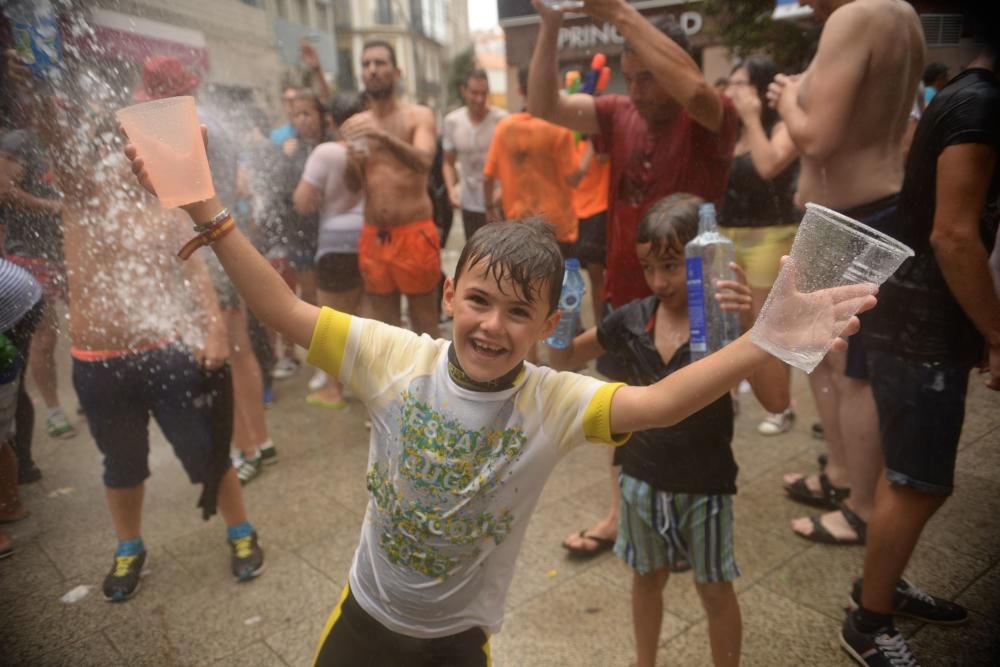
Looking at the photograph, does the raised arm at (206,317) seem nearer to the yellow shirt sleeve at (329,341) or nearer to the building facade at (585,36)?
the yellow shirt sleeve at (329,341)

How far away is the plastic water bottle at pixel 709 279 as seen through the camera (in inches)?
65.2

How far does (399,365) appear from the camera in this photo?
1.48 metres

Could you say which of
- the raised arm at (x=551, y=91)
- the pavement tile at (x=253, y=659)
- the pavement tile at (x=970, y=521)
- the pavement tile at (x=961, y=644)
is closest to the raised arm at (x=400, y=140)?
the raised arm at (x=551, y=91)

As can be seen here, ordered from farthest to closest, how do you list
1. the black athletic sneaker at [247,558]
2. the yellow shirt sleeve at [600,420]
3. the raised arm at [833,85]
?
1. the black athletic sneaker at [247,558]
2. the raised arm at [833,85]
3. the yellow shirt sleeve at [600,420]

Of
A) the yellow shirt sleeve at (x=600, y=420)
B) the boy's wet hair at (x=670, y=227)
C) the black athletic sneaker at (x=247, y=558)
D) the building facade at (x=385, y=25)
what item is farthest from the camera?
the building facade at (x=385, y=25)

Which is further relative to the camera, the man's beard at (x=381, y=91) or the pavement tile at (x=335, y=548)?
the man's beard at (x=381, y=91)

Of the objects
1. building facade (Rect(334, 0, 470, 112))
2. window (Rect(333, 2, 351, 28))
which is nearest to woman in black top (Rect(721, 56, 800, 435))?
building facade (Rect(334, 0, 470, 112))

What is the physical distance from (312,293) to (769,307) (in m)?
4.32

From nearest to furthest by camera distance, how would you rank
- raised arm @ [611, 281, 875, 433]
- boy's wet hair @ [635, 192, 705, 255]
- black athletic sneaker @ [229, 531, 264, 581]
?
raised arm @ [611, 281, 875, 433] → boy's wet hair @ [635, 192, 705, 255] → black athletic sneaker @ [229, 531, 264, 581]

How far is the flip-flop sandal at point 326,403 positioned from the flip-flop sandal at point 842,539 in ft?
9.21

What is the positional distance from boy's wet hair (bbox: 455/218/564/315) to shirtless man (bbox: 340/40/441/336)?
230cm

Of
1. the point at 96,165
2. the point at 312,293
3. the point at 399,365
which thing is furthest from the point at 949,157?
the point at 312,293

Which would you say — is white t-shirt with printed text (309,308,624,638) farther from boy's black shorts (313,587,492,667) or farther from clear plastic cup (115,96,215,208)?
clear plastic cup (115,96,215,208)

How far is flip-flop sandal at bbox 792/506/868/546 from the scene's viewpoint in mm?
2666
